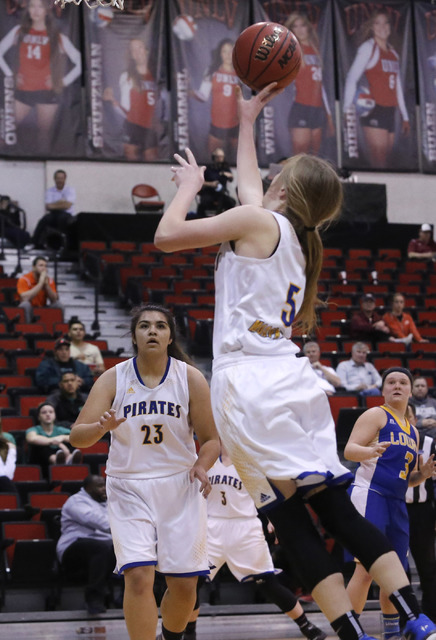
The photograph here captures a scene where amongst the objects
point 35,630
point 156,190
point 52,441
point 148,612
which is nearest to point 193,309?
point 52,441

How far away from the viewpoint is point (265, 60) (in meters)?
4.01

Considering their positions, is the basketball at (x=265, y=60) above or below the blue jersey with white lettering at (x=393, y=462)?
above

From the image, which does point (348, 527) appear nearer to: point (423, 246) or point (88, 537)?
point (88, 537)

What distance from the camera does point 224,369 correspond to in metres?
3.49

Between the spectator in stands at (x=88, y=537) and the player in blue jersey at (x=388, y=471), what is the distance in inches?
94.9

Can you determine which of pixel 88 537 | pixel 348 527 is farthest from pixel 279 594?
pixel 348 527

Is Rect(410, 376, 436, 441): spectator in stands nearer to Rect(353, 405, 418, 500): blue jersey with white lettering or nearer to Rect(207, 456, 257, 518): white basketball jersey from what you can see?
Result: Rect(207, 456, 257, 518): white basketball jersey

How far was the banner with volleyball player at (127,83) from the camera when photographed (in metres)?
17.9

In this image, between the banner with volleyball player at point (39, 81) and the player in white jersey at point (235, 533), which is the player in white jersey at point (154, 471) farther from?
the banner with volleyball player at point (39, 81)

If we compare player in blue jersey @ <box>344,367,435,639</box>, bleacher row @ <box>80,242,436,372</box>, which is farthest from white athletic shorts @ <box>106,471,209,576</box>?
bleacher row @ <box>80,242,436,372</box>

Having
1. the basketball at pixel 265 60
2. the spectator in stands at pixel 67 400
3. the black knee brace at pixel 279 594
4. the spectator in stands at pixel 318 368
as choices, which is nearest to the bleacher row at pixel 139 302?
the spectator in stands at pixel 67 400

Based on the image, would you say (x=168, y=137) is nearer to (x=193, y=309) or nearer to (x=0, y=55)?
(x=0, y=55)

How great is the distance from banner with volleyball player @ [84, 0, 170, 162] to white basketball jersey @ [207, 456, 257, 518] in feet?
38.9

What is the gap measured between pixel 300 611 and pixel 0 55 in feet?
42.6
